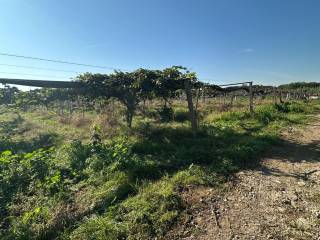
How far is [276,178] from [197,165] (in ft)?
5.47

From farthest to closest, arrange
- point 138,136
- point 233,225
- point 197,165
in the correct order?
point 138,136
point 197,165
point 233,225

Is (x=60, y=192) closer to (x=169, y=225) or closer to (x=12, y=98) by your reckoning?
(x=169, y=225)

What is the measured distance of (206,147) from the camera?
293 inches

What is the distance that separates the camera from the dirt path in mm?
3406

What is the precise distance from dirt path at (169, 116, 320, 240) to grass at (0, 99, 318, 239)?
36cm

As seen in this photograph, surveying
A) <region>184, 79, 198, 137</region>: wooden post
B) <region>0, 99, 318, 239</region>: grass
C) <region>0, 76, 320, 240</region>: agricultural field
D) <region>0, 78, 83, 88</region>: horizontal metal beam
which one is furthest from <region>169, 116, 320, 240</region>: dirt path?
<region>0, 78, 83, 88</region>: horizontal metal beam

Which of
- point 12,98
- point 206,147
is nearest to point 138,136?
point 206,147

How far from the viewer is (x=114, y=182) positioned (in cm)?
511

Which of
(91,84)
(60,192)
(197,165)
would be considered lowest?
(60,192)

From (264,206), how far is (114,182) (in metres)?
2.80

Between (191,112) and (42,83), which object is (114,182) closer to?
(191,112)

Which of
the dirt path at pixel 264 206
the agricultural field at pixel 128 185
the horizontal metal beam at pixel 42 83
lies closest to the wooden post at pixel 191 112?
the agricultural field at pixel 128 185

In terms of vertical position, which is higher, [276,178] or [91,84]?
[91,84]

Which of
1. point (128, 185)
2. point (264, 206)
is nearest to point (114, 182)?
point (128, 185)
